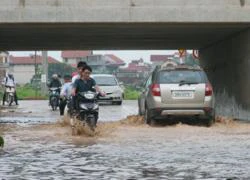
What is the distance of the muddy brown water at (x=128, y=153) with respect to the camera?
9.24 m

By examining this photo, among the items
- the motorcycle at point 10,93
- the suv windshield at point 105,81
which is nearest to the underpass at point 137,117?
the motorcycle at point 10,93

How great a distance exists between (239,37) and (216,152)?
9.74 m

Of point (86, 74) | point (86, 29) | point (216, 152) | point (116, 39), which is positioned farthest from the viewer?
point (116, 39)

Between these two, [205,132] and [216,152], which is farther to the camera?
[205,132]

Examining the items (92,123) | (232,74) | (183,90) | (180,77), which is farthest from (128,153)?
(232,74)

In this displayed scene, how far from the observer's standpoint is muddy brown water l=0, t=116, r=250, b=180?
9.24 metres

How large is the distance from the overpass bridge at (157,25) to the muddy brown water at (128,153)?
106 inches

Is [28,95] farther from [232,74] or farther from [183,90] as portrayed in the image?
[183,90]

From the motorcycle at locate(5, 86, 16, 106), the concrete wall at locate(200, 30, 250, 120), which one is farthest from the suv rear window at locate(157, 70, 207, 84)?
the motorcycle at locate(5, 86, 16, 106)

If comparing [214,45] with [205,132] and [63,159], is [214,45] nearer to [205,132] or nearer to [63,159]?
[205,132]

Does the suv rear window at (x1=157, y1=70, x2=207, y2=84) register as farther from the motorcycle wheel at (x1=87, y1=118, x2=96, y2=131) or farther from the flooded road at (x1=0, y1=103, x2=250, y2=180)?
the motorcycle wheel at (x1=87, y1=118, x2=96, y2=131)

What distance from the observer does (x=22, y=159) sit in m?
10.8
